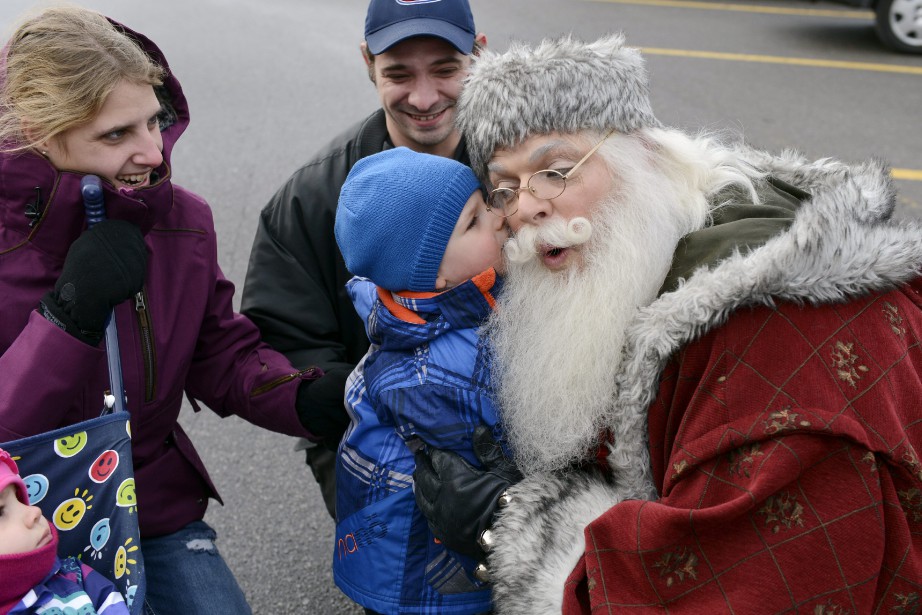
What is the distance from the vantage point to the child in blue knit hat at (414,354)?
220 cm

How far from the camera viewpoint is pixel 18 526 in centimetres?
181

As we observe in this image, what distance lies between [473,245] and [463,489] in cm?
60

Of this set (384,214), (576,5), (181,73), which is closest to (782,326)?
(384,214)

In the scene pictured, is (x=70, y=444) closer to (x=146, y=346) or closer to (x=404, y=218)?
(x=146, y=346)

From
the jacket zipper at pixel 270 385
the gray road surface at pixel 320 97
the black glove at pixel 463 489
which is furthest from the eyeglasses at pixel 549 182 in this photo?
the gray road surface at pixel 320 97

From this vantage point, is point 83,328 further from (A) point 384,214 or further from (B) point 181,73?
(B) point 181,73

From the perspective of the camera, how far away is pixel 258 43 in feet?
29.7

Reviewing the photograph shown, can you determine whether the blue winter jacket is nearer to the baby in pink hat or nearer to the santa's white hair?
the santa's white hair

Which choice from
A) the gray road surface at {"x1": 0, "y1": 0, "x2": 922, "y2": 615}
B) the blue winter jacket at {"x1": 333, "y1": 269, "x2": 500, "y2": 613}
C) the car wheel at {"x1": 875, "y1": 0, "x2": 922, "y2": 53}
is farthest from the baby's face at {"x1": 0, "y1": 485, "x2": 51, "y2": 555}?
the car wheel at {"x1": 875, "y1": 0, "x2": 922, "y2": 53}

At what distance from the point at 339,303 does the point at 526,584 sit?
1452 millimetres

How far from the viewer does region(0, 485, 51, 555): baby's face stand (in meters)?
1.79

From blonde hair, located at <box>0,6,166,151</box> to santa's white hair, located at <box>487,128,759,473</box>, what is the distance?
3.59ft

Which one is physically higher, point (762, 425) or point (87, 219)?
point (87, 219)

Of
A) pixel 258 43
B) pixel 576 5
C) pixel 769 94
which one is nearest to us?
pixel 769 94
